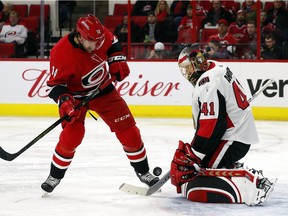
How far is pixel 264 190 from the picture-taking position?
4.21m

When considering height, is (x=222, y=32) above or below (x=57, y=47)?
below

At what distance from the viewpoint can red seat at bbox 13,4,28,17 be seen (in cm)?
999

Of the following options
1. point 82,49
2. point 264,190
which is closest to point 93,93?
point 82,49

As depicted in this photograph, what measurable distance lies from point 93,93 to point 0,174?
1128mm

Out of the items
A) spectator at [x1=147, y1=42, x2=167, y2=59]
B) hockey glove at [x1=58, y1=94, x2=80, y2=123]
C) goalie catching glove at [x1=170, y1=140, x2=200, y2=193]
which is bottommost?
spectator at [x1=147, y1=42, x2=167, y2=59]

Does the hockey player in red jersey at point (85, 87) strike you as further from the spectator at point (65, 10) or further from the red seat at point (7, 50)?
the spectator at point (65, 10)

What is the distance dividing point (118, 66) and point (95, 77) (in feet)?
0.48

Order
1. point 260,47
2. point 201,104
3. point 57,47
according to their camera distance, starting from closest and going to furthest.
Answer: point 201,104 < point 57,47 < point 260,47

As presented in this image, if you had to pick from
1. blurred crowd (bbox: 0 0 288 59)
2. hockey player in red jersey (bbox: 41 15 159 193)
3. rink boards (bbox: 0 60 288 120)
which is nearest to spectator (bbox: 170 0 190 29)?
blurred crowd (bbox: 0 0 288 59)

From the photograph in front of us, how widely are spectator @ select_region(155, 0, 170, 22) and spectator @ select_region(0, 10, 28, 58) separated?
1.60m

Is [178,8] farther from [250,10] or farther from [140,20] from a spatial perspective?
[250,10]

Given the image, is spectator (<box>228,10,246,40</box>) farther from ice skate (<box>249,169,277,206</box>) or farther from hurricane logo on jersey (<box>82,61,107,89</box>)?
ice skate (<box>249,169,277,206</box>)

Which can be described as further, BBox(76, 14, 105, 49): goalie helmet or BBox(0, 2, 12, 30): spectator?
BBox(0, 2, 12, 30): spectator

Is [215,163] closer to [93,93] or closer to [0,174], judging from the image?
[93,93]
